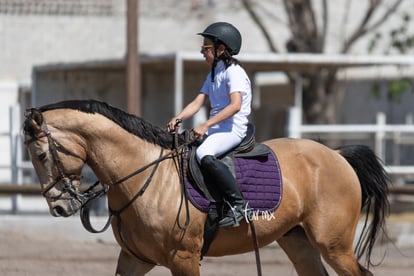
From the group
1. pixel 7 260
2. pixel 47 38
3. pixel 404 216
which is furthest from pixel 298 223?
pixel 47 38

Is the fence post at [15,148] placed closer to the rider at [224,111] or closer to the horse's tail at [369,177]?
the horse's tail at [369,177]

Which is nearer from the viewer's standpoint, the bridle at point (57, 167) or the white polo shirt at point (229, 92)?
the bridle at point (57, 167)

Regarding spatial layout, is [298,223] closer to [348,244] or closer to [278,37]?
[348,244]

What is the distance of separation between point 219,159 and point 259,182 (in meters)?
0.37

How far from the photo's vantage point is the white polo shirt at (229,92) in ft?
21.1

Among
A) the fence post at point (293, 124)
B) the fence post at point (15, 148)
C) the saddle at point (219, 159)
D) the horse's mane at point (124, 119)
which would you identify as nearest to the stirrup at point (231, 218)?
the saddle at point (219, 159)

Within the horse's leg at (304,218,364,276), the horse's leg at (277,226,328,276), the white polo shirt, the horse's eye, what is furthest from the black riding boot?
the horse's eye

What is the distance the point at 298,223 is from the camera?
702 cm

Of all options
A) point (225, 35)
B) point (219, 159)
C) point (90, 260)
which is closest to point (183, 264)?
point (219, 159)

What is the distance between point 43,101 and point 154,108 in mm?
1992

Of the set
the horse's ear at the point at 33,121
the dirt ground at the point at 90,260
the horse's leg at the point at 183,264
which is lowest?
the dirt ground at the point at 90,260

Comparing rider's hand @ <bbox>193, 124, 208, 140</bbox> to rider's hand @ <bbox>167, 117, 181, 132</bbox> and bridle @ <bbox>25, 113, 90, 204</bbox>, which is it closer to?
rider's hand @ <bbox>167, 117, 181, 132</bbox>

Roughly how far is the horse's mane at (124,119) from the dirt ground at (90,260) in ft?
10.0

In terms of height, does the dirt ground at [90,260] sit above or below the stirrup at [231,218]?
below
